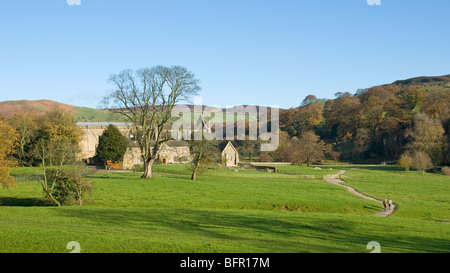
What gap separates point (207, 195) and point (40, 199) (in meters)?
12.9

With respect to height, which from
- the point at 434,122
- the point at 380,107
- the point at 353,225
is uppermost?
the point at 380,107

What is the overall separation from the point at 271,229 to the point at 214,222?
326cm

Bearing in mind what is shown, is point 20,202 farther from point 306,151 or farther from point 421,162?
point 306,151

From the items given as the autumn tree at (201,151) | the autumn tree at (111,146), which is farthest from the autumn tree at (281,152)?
the autumn tree at (201,151)

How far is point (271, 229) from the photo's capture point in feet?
59.3

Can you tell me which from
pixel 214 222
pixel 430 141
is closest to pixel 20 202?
pixel 214 222

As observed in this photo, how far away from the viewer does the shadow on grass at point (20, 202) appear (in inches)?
1067

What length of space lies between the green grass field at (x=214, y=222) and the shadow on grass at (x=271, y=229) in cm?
5

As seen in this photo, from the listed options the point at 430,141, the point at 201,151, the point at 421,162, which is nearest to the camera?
the point at 201,151

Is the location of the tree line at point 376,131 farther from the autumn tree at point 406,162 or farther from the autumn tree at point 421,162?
the autumn tree at point 406,162

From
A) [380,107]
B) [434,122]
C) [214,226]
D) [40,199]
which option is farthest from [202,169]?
[380,107]
